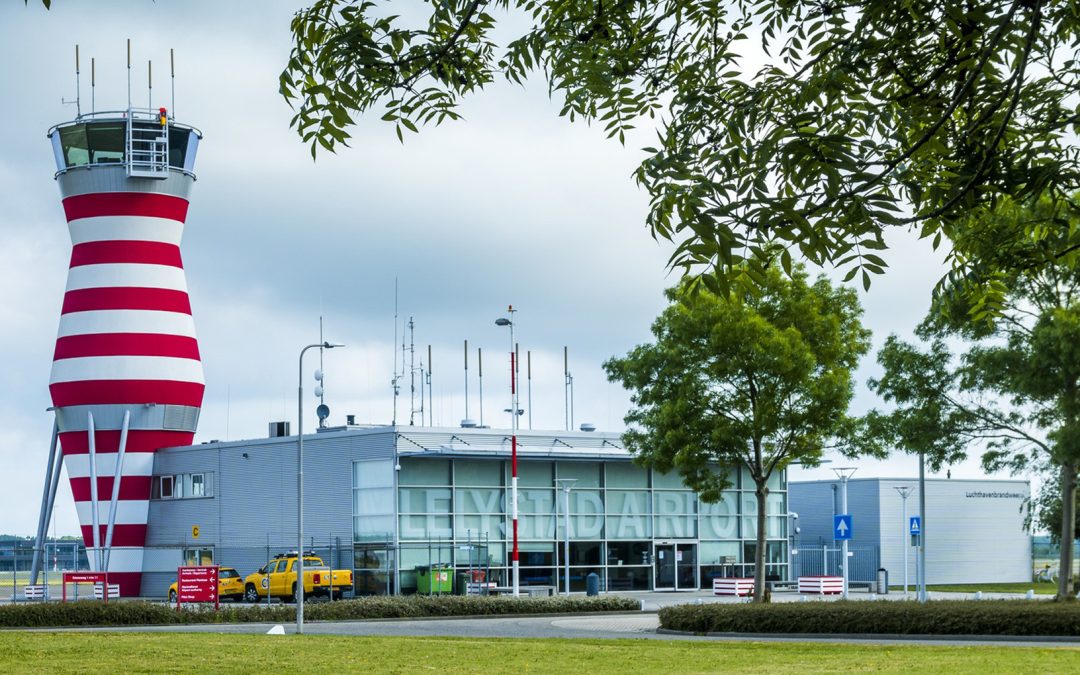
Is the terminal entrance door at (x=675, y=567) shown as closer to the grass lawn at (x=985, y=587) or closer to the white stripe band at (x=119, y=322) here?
the grass lawn at (x=985, y=587)

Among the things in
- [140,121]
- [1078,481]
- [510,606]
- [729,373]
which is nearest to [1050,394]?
[1078,481]

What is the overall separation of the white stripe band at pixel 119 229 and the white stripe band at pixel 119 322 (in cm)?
283

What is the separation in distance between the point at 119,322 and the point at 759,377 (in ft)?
92.0

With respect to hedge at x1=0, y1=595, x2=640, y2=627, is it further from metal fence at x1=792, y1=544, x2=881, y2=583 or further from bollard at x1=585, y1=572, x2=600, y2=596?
metal fence at x1=792, y1=544, x2=881, y2=583

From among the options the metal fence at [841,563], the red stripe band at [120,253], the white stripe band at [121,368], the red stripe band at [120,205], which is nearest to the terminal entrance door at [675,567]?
the metal fence at [841,563]

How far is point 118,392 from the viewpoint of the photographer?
56.3m

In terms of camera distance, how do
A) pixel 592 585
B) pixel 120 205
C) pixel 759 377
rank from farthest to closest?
1. pixel 120 205
2. pixel 592 585
3. pixel 759 377

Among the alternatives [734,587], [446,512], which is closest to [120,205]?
[446,512]

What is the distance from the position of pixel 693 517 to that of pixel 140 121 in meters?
27.3

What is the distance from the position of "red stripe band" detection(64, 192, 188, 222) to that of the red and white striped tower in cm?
4

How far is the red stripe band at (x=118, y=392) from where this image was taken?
56312 millimetres

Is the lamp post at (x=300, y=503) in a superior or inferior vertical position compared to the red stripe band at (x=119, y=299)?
inferior

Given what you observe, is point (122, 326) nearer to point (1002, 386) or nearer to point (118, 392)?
point (118, 392)

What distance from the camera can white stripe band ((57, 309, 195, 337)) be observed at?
56.0m
